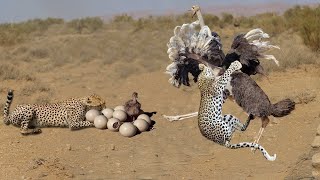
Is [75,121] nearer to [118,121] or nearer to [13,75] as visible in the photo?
[118,121]

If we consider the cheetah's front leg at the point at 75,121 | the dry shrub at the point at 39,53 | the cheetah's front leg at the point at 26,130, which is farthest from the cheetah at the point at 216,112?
the dry shrub at the point at 39,53

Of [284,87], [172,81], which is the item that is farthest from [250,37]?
[284,87]

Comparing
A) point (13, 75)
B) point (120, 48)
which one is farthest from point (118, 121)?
point (120, 48)

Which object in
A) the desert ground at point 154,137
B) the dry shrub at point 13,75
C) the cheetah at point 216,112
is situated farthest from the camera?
Result: the dry shrub at point 13,75

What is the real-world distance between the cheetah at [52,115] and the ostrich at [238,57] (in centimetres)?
685

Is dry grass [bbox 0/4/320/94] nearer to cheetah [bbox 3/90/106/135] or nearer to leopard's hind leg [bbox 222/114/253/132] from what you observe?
cheetah [bbox 3/90/106/135]

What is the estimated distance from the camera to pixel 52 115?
12406 mm

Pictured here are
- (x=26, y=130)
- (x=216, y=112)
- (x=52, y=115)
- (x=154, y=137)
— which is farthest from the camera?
(x=52, y=115)

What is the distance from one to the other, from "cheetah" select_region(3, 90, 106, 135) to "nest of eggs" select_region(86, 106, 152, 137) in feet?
0.62

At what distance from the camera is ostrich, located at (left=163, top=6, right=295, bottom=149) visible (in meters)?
5.27

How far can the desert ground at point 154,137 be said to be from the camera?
31.0 ft

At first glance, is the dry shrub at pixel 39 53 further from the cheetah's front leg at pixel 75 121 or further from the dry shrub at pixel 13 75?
the cheetah's front leg at pixel 75 121

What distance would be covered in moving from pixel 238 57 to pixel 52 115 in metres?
7.54

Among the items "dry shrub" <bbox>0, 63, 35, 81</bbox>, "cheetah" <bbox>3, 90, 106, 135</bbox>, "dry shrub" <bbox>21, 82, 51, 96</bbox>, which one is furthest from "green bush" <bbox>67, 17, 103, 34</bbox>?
"cheetah" <bbox>3, 90, 106, 135</bbox>
